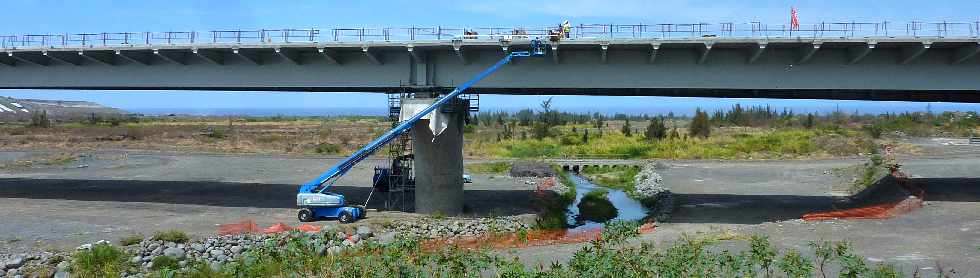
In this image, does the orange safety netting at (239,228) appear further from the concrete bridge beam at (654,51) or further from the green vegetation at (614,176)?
the green vegetation at (614,176)

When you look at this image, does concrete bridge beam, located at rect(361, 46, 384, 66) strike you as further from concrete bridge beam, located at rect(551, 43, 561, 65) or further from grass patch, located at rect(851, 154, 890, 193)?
grass patch, located at rect(851, 154, 890, 193)

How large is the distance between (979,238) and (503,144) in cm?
4520

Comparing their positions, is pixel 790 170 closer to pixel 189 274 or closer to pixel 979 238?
pixel 979 238

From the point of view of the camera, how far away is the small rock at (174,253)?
1802 cm

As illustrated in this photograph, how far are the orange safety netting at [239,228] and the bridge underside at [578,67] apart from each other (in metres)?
6.12

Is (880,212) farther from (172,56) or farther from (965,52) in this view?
(172,56)

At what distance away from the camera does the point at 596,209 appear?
29.8 m

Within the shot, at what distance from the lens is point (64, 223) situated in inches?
927

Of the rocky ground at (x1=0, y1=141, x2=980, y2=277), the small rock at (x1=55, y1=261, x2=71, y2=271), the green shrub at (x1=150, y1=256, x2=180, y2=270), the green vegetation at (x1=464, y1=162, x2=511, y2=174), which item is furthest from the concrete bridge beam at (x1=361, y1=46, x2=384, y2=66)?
the green vegetation at (x1=464, y1=162, x2=511, y2=174)

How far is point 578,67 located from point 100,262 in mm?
15388

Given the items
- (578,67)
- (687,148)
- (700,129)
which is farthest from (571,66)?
(700,129)

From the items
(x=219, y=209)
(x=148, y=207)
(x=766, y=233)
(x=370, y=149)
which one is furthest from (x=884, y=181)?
(x=148, y=207)

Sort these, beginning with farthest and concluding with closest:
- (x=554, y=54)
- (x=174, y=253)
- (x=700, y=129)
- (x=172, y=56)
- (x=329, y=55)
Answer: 1. (x=700, y=129)
2. (x=172, y=56)
3. (x=329, y=55)
4. (x=554, y=54)
5. (x=174, y=253)

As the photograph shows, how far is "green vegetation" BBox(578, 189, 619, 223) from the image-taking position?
28.5 metres
